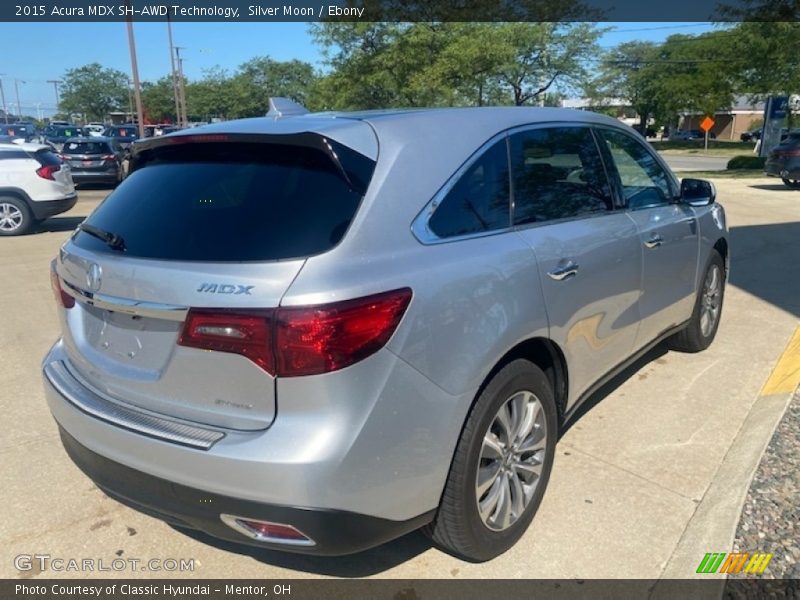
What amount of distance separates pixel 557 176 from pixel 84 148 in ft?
62.9

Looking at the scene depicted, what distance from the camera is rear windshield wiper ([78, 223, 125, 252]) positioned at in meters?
2.39

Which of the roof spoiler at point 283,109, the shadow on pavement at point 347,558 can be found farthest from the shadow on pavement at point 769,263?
the roof spoiler at point 283,109

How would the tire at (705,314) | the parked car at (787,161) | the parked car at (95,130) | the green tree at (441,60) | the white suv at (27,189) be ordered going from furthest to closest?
the parked car at (95,130)
the green tree at (441,60)
the parked car at (787,161)
the white suv at (27,189)
the tire at (705,314)

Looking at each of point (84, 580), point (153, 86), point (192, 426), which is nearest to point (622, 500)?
point (192, 426)

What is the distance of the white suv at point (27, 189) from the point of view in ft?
37.6

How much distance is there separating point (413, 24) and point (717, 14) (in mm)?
11104

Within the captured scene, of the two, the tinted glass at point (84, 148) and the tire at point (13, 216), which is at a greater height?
the tinted glass at point (84, 148)

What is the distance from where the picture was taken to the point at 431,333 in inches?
84.7

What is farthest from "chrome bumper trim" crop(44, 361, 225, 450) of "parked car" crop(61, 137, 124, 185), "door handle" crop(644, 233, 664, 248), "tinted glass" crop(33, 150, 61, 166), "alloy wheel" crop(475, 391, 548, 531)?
"parked car" crop(61, 137, 124, 185)

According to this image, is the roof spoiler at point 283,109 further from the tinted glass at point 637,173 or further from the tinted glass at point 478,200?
the tinted glass at point 637,173

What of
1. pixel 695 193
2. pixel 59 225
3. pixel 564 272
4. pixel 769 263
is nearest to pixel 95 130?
pixel 59 225

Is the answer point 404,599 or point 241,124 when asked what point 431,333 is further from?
point 241,124

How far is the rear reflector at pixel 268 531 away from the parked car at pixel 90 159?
19.0m

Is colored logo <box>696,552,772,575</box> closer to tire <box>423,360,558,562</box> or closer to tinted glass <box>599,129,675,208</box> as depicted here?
tire <box>423,360,558,562</box>
